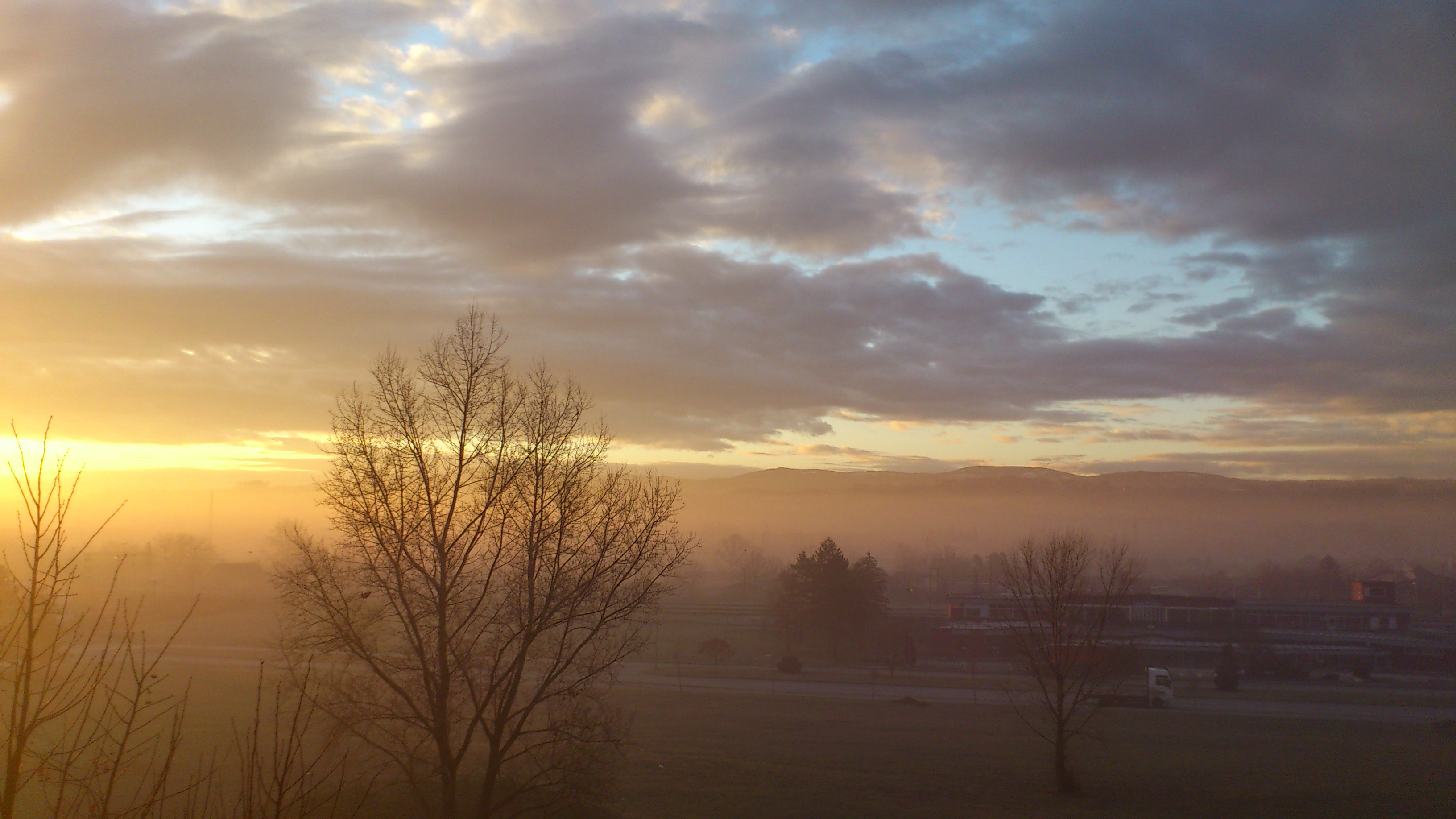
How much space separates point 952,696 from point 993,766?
47.0 feet

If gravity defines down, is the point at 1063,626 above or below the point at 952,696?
above

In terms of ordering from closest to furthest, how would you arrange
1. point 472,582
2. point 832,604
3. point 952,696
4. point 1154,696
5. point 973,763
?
point 472,582 → point 973,763 → point 1154,696 → point 952,696 → point 832,604

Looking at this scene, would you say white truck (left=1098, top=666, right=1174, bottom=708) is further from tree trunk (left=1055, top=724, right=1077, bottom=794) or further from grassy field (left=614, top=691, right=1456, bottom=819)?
tree trunk (left=1055, top=724, right=1077, bottom=794)

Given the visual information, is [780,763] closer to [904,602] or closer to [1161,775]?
[1161,775]

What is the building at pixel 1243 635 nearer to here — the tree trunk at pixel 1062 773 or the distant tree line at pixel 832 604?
the distant tree line at pixel 832 604

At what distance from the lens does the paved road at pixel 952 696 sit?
126ft

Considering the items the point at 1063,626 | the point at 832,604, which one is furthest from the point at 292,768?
the point at 832,604

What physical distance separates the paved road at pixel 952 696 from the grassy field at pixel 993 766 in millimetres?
2211

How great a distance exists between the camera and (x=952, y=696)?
42.8 meters

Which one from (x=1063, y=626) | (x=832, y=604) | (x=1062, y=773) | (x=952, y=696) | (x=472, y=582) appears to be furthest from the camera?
(x=832, y=604)

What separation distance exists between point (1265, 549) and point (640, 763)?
150 m

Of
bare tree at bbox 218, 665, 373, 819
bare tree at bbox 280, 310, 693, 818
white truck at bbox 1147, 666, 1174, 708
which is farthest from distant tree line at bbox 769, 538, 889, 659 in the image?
bare tree at bbox 280, 310, 693, 818

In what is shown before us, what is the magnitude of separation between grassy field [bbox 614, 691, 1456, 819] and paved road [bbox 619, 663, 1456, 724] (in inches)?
→ 87.0

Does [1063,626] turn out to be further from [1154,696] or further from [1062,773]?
[1154,696]
